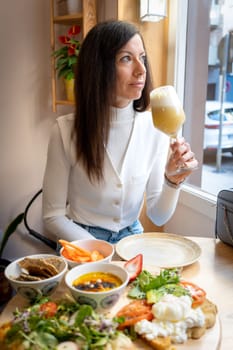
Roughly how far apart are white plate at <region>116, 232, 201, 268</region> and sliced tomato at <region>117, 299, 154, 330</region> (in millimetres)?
258

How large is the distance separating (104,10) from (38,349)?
1.88 metres

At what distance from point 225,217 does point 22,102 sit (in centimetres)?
163

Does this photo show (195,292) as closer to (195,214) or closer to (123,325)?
(123,325)

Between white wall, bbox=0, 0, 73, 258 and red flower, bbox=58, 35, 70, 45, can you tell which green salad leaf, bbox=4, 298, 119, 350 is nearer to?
red flower, bbox=58, 35, 70, 45

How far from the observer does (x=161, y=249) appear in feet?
3.96

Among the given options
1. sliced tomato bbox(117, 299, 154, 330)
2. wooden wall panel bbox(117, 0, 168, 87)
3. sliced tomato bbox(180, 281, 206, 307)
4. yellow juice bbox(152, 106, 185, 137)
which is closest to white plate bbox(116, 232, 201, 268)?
sliced tomato bbox(180, 281, 206, 307)

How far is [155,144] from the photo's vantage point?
1461 mm

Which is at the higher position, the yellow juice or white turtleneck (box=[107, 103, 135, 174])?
the yellow juice

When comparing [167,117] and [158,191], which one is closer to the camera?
[167,117]

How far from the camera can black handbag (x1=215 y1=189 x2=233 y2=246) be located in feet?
3.95

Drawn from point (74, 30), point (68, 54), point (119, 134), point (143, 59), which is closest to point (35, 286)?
point (119, 134)

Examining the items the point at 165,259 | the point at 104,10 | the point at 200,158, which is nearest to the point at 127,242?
the point at 165,259

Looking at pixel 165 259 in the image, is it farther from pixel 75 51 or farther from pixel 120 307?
pixel 75 51

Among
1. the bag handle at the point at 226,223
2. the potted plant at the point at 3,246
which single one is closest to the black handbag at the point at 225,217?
the bag handle at the point at 226,223
